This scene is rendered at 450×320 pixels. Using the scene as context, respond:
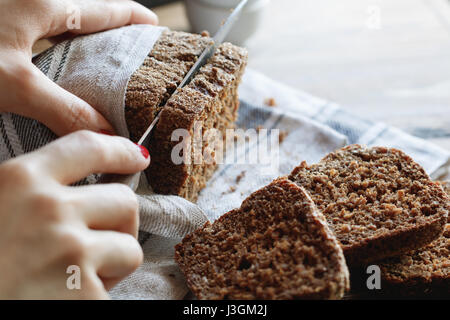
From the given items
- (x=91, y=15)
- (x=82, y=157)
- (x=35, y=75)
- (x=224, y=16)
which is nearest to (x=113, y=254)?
(x=82, y=157)

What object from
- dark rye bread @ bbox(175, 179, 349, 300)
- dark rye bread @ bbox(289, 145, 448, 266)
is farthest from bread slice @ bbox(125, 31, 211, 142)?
dark rye bread @ bbox(289, 145, 448, 266)

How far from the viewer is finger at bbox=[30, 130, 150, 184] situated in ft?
6.06

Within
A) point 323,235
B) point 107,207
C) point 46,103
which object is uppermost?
point 46,103

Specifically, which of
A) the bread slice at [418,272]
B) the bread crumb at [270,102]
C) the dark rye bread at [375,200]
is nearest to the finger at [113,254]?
the dark rye bread at [375,200]

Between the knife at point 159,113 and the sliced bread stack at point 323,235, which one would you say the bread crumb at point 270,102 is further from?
the sliced bread stack at point 323,235

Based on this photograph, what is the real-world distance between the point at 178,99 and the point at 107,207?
86 cm

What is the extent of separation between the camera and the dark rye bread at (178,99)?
250 centimetres

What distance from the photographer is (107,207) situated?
189cm

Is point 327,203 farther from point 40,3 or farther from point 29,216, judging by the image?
point 40,3

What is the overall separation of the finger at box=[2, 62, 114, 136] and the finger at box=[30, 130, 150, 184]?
35 centimetres

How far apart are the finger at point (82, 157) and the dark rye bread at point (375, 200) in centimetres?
106

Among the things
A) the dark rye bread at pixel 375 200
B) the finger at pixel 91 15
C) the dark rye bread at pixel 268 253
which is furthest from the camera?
the finger at pixel 91 15

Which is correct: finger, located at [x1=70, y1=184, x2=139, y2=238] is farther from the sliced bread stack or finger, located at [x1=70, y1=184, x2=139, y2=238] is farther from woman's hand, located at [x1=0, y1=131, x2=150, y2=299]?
the sliced bread stack

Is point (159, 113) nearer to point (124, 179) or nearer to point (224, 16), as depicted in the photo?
point (124, 179)
